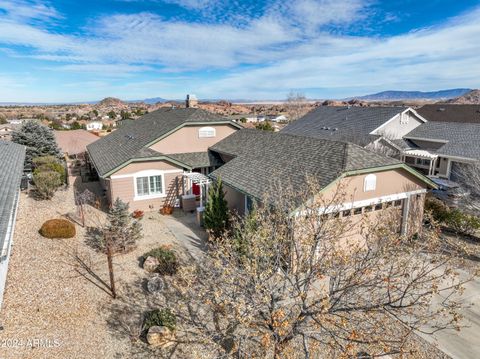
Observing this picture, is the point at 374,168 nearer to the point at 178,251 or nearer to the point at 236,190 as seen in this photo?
the point at 236,190

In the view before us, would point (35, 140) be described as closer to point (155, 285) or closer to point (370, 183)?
point (155, 285)

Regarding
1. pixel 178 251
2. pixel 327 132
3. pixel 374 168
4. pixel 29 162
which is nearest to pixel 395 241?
pixel 374 168

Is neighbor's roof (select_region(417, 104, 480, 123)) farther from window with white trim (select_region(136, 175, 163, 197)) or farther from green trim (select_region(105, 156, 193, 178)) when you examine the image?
window with white trim (select_region(136, 175, 163, 197))

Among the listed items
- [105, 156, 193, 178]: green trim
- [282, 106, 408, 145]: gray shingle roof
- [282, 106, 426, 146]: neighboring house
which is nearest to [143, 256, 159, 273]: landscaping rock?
[105, 156, 193, 178]: green trim

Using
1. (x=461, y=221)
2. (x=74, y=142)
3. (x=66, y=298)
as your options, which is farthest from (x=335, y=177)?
(x=74, y=142)

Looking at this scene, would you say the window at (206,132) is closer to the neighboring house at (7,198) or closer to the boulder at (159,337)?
the neighboring house at (7,198)

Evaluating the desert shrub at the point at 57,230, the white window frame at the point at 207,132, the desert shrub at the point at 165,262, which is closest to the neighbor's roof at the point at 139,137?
the white window frame at the point at 207,132
